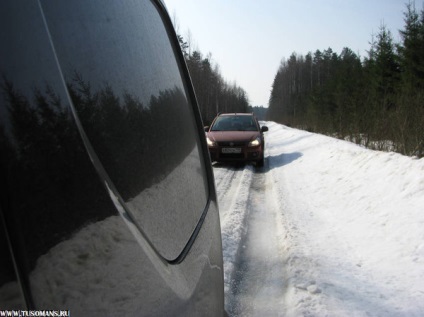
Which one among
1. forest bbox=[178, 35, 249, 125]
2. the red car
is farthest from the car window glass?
forest bbox=[178, 35, 249, 125]

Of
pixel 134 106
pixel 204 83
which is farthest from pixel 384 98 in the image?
pixel 204 83

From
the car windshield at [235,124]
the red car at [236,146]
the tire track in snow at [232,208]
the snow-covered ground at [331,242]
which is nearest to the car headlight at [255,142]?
the red car at [236,146]

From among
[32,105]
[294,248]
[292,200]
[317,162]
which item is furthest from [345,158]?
[32,105]

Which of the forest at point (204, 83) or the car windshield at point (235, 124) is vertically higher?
the forest at point (204, 83)

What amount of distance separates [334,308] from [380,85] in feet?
81.0

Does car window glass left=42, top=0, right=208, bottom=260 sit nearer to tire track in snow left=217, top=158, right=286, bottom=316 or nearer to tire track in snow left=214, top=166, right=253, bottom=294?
tire track in snow left=217, top=158, right=286, bottom=316

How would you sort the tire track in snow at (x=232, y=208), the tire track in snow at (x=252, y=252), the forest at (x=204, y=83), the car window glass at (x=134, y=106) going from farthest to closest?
the forest at (x=204, y=83) → the tire track in snow at (x=232, y=208) → the tire track in snow at (x=252, y=252) → the car window glass at (x=134, y=106)

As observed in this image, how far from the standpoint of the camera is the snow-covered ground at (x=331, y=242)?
111 inches

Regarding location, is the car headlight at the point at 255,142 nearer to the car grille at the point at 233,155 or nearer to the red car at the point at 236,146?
the red car at the point at 236,146

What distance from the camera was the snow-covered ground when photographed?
2.83 meters

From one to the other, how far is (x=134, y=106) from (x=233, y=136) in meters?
9.37

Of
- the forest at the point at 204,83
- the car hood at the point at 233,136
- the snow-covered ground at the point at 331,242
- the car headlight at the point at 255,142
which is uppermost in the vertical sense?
the forest at the point at 204,83

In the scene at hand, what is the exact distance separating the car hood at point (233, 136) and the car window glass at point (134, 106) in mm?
8668

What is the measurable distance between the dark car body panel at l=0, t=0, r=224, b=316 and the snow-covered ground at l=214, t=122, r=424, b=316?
6.30ft
